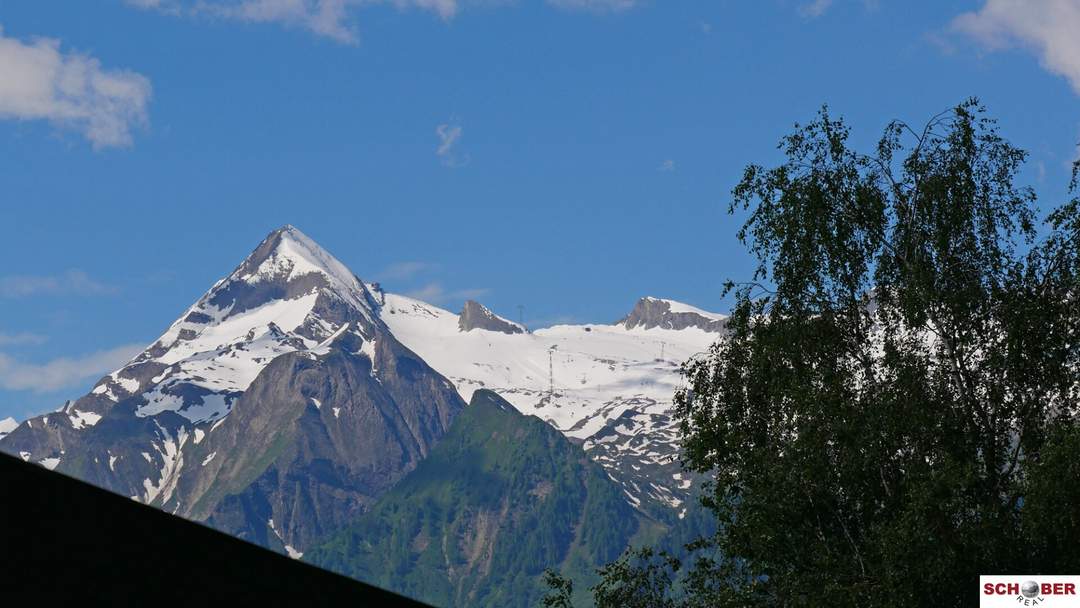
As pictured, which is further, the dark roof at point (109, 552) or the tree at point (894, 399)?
the tree at point (894, 399)

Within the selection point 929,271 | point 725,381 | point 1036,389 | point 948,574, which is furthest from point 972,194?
point 948,574

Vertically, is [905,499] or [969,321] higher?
[969,321]

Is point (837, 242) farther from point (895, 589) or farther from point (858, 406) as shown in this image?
point (895, 589)

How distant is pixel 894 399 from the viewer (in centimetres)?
3884

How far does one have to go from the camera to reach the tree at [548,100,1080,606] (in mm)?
34250

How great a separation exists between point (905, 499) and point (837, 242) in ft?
27.5

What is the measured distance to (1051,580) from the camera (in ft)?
102

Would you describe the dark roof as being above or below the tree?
below

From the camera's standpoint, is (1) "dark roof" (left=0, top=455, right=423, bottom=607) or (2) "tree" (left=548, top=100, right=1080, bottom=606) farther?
(2) "tree" (left=548, top=100, right=1080, bottom=606)

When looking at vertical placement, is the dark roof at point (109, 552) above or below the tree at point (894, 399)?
below

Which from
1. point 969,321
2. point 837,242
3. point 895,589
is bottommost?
point 895,589

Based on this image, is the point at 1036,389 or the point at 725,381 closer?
the point at 1036,389

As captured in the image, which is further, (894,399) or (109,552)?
(894,399)

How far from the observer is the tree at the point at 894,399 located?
3425cm
